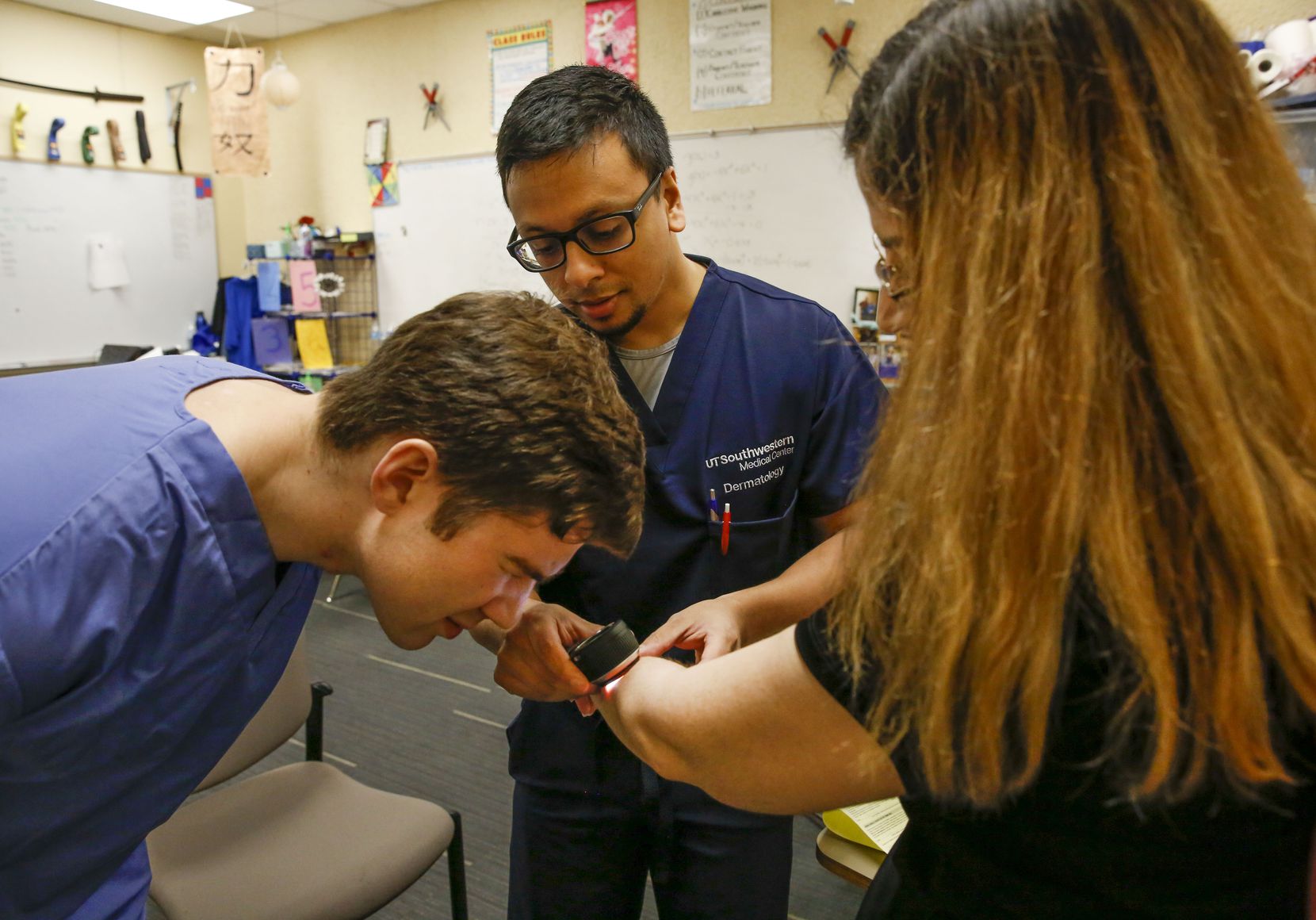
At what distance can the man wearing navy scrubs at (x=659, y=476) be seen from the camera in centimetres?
122

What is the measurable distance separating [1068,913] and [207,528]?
0.79 meters

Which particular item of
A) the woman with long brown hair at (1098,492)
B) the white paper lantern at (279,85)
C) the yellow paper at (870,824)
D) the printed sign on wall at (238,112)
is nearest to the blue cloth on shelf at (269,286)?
the printed sign on wall at (238,112)

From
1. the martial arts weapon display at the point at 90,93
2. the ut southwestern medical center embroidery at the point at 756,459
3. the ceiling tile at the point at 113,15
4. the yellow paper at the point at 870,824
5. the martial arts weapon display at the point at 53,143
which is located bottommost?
the yellow paper at the point at 870,824

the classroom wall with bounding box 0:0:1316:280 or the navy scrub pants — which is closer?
the navy scrub pants

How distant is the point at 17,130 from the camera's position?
4.61 metres

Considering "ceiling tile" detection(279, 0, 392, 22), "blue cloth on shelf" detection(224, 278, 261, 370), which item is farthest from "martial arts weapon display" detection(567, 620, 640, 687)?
"ceiling tile" detection(279, 0, 392, 22)

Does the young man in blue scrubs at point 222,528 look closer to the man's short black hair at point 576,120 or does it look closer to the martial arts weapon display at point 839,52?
the man's short black hair at point 576,120

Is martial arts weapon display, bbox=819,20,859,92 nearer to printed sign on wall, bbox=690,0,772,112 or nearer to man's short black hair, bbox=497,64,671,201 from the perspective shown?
printed sign on wall, bbox=690,0,772,112

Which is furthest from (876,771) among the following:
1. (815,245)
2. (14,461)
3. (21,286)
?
(21,286)

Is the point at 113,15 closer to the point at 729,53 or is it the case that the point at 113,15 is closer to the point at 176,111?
the point at 176,111

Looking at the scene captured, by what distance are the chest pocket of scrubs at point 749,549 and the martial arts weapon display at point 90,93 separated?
17.0 feet

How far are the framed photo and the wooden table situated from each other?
2.70 m

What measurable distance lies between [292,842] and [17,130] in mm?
4564

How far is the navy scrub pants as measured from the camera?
120 cm
